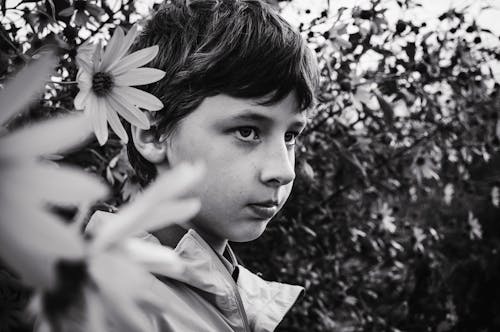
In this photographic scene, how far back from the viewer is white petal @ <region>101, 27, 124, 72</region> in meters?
0.76

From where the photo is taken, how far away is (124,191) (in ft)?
4.10

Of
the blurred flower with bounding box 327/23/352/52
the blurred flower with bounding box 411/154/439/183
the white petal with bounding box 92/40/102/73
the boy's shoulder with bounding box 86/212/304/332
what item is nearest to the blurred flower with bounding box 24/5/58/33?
the white petal with bounding box 92/40/102/73

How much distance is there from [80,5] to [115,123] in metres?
0.48

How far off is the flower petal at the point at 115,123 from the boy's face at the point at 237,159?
18 centimetres

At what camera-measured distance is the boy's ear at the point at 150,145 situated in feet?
3.26


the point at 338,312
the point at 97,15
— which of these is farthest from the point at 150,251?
the point at 338,312

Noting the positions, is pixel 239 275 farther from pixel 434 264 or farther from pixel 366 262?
pixel 434 264

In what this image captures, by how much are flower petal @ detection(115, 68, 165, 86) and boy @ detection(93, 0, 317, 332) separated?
20 cm

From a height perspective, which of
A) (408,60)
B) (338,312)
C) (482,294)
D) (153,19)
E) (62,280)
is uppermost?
(62,280)

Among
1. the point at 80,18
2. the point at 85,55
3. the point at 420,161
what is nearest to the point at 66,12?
the point at 80,18

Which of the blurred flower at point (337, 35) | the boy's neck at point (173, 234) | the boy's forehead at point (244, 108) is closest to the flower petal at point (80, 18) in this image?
the boy's forehead at point (244, 108)

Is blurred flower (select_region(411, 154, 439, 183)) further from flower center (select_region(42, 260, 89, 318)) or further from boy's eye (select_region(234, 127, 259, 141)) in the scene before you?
flower center (select_region(42, 260, 89, 318))

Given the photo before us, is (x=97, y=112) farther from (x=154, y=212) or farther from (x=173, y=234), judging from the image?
(x=154, y=212)

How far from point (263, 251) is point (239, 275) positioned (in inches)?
29.0
